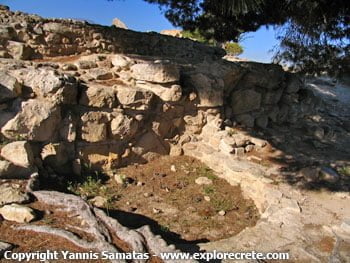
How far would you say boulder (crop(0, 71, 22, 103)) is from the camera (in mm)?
4531

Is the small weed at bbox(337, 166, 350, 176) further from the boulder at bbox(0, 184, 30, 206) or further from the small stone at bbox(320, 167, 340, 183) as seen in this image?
the boulder at bbox(0, 184, 30, 206)

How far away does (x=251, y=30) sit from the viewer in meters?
7.03

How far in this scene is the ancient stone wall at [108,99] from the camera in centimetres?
473

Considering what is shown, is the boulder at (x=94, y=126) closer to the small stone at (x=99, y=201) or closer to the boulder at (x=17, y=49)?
the small stone at (x=99, y=201)

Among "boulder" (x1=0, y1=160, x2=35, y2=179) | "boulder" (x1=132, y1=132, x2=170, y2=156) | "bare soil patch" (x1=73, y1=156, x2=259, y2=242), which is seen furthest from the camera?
"boulder" (x1=132, y1=132, x2=170, y2=156)

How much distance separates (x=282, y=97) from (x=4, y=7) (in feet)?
18.1

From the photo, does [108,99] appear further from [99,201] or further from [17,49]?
[17,49]

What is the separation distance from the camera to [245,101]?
7.04 meters

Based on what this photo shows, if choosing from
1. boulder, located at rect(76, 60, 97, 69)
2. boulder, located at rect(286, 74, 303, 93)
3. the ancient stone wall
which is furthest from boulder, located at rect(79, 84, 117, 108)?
boulder, located at rect(286, 74, 303, 93)

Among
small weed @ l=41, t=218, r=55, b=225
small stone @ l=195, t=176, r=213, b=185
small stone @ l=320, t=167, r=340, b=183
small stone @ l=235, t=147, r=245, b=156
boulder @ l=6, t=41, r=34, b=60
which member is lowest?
small weed @ l=41, t=218, r=55, b=225

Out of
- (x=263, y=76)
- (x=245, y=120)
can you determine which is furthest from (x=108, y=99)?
(x=263, y=76)

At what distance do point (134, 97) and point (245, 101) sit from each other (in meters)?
2.46

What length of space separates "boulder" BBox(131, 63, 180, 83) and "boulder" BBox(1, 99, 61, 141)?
1.49m

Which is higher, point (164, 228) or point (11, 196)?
point (11, 196)
